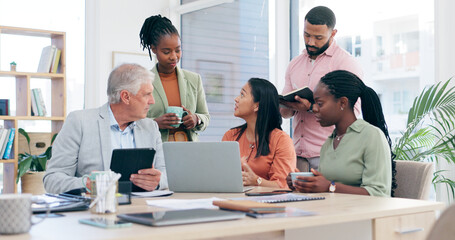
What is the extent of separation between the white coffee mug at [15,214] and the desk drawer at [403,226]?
101 cm

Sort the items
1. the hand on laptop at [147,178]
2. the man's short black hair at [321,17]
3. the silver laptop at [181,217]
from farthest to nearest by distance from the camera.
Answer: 1. the man's short black hair at [321,17]
2. the hand on laptop at [147,178]
3. the silver laptop at [181,217]

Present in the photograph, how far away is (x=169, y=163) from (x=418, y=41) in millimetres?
2143

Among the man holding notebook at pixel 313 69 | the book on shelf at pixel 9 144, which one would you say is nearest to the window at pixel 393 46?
the man holding notebook at pixel 313 69

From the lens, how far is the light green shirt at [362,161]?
2.24 metres

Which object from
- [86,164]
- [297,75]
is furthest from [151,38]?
[86,164]

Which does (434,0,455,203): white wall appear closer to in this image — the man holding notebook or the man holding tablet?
the man holding notebook

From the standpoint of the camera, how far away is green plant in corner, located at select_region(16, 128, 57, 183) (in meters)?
4.84

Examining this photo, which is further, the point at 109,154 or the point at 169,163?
the point at 109,154

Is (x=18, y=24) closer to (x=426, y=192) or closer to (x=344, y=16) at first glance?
(x=344, y=16)

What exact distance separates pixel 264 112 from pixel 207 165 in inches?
31.5

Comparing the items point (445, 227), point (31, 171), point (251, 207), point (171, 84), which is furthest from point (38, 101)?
point (445, 227)

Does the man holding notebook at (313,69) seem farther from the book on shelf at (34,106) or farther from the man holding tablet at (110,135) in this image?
the book on shelf at (34,106)

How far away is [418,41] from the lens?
3732mm

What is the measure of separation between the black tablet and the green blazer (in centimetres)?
97
